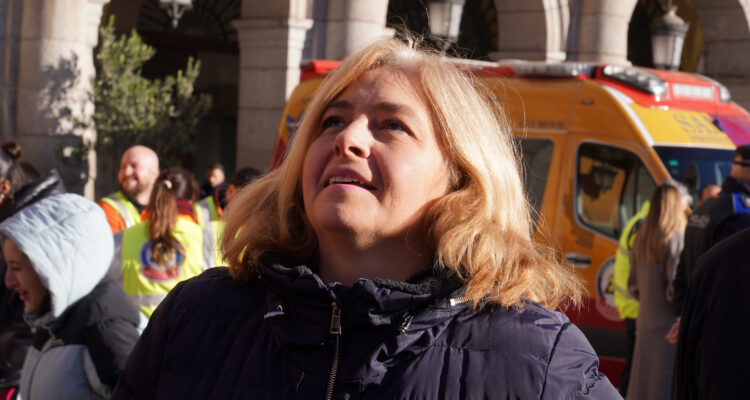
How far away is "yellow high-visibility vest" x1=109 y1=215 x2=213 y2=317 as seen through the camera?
4.99 metres

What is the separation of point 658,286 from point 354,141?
4767 mm

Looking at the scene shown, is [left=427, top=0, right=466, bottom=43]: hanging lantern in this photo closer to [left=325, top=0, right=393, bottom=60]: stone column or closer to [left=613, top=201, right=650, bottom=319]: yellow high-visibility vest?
[left=613, top=201, right=650, bottom=319]: yellow high-visibility vest

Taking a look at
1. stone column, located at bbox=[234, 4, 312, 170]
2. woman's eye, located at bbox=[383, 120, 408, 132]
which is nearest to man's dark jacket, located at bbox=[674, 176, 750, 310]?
woman's eye, located at bbox=[383, 120, 408, 132]

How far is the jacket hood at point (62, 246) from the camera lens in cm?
321

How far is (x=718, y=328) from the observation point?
7.75ft

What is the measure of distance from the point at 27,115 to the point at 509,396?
31.8 feet

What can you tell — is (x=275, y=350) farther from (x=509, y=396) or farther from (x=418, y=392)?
(x=509, y=396)

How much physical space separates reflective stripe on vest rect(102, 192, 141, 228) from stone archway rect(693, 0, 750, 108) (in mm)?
11669

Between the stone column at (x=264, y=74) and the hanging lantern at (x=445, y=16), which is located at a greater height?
the hanging lantern at (x=445, y=16)

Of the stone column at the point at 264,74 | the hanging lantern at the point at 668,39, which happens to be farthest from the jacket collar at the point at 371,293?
the hanging lantern at the point at 668,39

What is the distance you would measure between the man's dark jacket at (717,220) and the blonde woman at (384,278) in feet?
11.8

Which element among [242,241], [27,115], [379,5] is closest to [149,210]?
[242,241]

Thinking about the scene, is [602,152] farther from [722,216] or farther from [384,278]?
[384,278]

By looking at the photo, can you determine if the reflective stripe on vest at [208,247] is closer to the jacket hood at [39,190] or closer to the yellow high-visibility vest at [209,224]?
the yellow high-visibility vest at [209,224]
